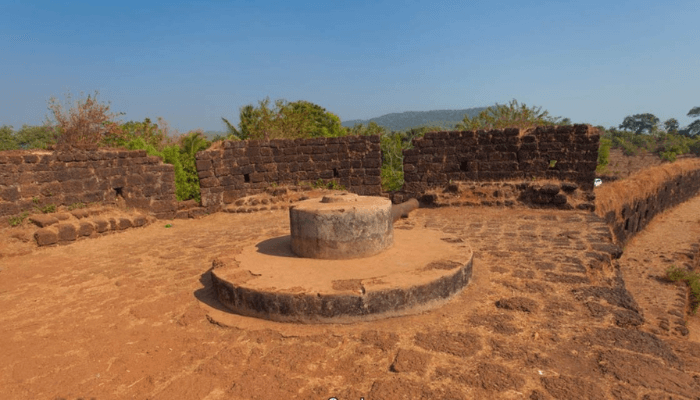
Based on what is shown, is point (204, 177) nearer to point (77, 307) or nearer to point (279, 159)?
point (279, 159)

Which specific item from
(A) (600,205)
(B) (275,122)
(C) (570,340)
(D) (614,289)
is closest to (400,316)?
(C) (570,340)

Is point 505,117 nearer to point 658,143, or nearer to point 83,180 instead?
Result: point 83,180

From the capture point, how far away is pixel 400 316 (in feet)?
10.4

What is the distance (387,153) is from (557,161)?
15.3 m

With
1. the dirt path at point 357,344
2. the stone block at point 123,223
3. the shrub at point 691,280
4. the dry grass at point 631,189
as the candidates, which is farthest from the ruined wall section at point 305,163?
the shrub at point 691,280

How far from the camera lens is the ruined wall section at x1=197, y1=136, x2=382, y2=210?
10.3 m

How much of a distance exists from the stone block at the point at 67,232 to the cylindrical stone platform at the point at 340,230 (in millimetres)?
4743

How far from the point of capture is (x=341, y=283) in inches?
130

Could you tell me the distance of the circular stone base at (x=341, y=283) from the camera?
122 inches

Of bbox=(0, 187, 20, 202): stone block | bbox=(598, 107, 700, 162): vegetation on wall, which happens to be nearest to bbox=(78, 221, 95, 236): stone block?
bbox=(0, 187, 20, 202): stone block

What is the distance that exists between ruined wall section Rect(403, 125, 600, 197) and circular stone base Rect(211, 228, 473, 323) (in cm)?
588

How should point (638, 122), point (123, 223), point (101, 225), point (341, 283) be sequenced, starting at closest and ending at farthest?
1. point (341, 283)
2. point (101, 225)
3. point (123, 223)
4. point (638, 122)

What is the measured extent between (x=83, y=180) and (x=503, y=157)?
891 cm

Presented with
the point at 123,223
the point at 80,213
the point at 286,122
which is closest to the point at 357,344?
the point at 123,223
